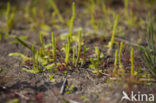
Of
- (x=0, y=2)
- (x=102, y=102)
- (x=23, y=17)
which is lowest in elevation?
(x=102, y=102)

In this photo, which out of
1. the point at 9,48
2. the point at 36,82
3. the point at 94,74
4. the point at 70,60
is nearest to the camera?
the point at 36,82

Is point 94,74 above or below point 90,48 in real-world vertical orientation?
below

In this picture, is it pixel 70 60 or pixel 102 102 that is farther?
pixel 70 60


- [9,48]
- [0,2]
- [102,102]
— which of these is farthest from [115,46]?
[0,2]

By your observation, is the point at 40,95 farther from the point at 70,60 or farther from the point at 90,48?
the point at 90,48

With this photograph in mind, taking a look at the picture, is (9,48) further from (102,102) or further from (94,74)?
(102,102)

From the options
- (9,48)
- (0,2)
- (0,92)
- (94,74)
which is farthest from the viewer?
(0,2)

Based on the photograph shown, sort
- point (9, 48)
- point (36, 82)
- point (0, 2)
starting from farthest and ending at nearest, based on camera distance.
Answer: point (0, 2)
point (9, 48)
point (36, 82)

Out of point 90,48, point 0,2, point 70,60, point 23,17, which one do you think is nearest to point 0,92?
point 70,60

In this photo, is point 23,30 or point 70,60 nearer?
point 70,60
